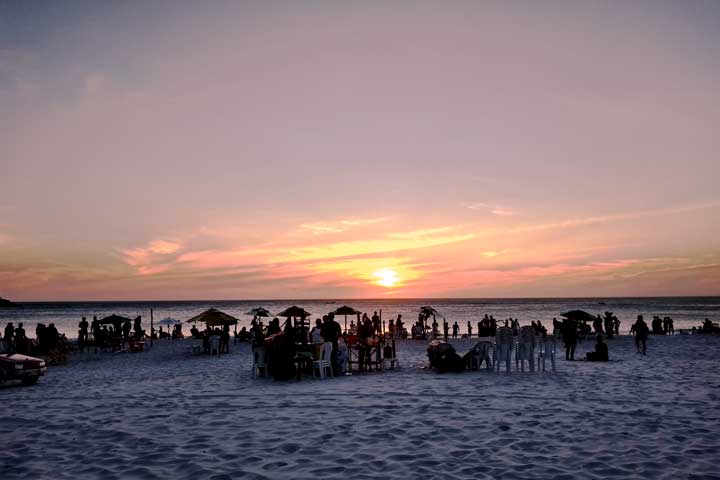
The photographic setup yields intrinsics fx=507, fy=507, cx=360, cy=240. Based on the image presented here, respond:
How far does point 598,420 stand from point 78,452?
26.8ft

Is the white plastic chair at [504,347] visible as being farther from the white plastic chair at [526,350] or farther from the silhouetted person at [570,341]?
the silhouetted person at [570,341]

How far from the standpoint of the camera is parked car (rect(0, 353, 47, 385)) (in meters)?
13.2

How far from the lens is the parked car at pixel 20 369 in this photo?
43.4ft

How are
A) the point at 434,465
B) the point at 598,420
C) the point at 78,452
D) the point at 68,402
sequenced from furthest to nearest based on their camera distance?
Result: the point at 68,402 < the point at 598,420 < the point at 78,452 < the point at 434,465

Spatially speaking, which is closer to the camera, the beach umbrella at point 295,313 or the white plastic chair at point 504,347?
the white plastic chair at point 504,347

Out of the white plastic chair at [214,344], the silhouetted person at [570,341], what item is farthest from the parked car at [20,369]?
the silhouetted person at [570,341]

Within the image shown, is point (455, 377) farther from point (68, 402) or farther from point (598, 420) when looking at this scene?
point (68, 402)

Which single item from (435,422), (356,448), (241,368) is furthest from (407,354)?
(356,448)

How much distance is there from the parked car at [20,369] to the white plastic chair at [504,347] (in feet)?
42.8

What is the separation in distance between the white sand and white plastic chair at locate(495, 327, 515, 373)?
957mm

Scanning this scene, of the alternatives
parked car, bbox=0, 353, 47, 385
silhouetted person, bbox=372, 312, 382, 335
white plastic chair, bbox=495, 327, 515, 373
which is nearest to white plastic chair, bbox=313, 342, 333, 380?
silhouetted person, bbox=372, 312, 382, 335

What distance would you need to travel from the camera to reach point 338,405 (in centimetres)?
1027

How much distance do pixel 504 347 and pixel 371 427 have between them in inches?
324

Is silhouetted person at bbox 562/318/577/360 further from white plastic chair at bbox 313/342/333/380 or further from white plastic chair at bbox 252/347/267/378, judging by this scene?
white plastic chair at bbox 252/347/267/378
